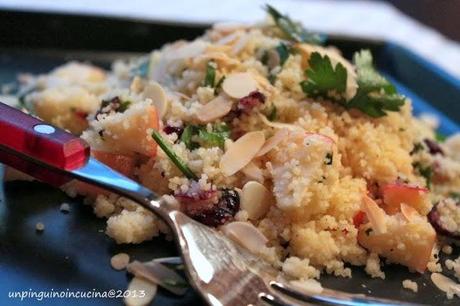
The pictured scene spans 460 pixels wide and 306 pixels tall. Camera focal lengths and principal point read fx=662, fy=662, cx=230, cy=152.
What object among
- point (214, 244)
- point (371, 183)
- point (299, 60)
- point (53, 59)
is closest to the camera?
point (214, 244)

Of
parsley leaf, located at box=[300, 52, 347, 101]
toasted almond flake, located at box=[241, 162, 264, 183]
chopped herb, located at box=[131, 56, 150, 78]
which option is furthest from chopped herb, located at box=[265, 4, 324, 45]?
toasted almond flake, located at box=[241, 162, 264, 183]

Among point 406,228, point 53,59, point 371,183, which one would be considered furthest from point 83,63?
point 406,228

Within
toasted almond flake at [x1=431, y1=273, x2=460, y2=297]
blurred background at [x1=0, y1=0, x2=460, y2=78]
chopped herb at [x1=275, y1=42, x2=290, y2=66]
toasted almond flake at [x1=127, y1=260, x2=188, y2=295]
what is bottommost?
blurred background at [x1=0, y1=0, x2=460, y2=78]

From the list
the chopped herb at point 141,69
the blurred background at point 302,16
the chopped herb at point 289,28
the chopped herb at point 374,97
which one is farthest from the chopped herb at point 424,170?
the blurred background at point 302,16

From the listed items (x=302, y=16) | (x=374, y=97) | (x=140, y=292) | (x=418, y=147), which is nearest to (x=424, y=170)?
(x=418, y=147)

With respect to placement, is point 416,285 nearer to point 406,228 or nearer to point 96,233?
point 406,228

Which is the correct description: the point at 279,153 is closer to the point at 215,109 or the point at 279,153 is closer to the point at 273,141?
the point at 273,141

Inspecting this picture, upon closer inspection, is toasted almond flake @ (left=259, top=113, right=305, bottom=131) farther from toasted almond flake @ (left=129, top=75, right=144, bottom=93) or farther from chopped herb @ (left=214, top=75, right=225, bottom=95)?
toasted almond flake @ (left=129, top=75, right=144, bottom=93)
